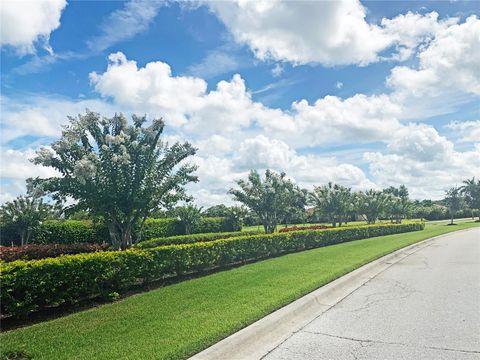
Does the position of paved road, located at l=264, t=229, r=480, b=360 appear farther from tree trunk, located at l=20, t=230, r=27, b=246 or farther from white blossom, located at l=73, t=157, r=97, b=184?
tree trunk, located at l=20, t=230, r=27, b=246

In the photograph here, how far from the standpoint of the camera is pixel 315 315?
6703mm

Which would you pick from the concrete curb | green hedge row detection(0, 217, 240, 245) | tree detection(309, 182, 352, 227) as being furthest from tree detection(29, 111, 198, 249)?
tree detection(309, 182, 352, 227)

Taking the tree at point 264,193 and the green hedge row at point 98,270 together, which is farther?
the tree at point 264,193

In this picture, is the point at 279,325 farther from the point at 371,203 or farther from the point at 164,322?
the point at 371,203

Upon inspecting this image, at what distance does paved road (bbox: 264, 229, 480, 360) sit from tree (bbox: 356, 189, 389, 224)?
103 ft

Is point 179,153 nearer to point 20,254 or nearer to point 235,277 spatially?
point 235,277

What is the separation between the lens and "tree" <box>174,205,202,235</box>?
29.3 meters

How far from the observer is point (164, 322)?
5.94m

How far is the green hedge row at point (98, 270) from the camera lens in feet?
21.2

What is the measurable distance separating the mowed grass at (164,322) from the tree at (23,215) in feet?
45.0

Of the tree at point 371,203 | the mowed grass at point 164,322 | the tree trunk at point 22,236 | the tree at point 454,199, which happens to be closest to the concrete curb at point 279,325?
the mowed grass at point 164,322

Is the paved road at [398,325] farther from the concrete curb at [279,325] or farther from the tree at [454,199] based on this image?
the tree at [454,199]

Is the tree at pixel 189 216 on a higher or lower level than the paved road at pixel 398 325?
higher

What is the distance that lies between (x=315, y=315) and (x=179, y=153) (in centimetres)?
724
